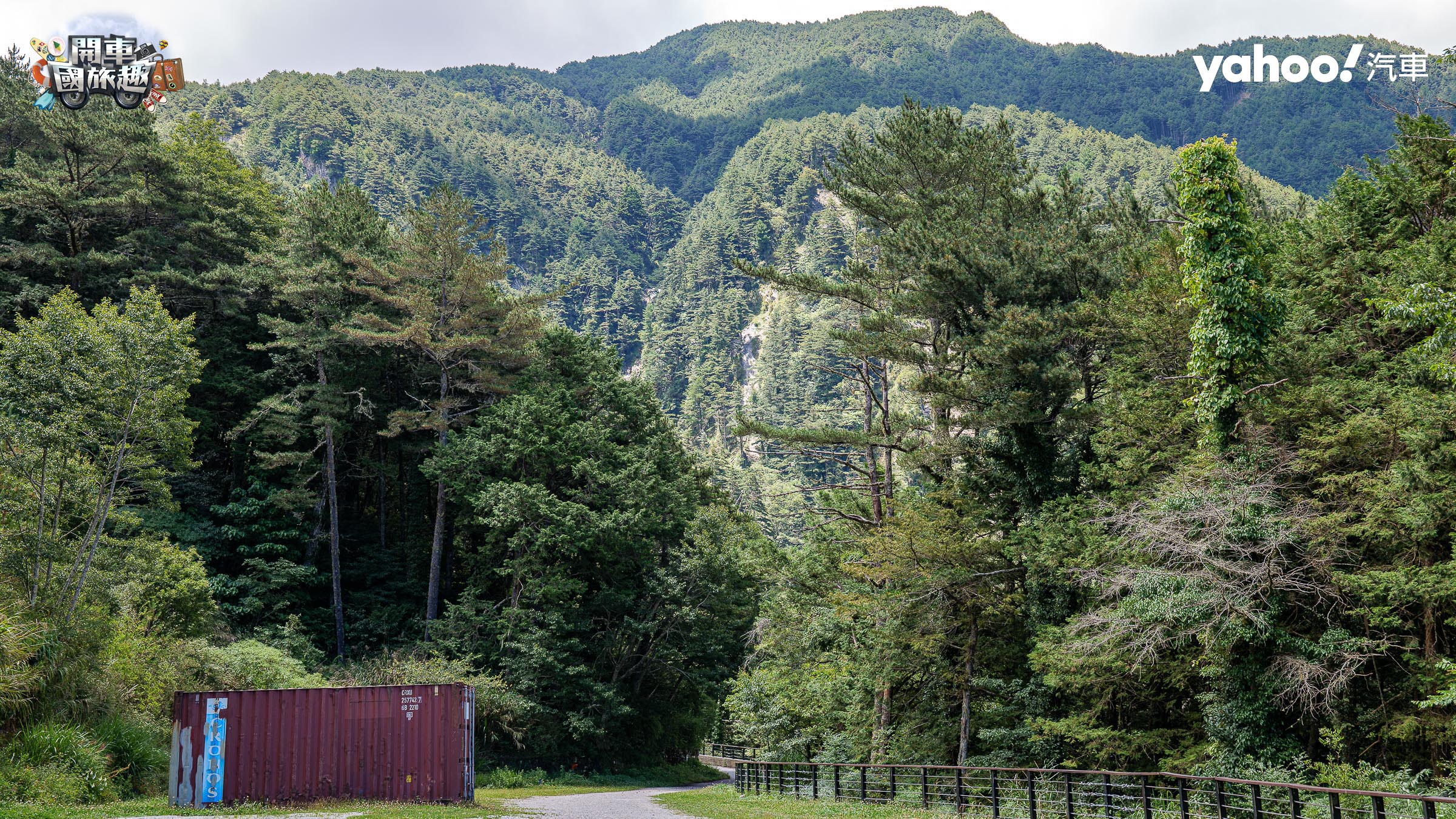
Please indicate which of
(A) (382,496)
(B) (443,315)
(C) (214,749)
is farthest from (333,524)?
(C) (214,749)

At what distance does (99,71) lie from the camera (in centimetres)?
4081

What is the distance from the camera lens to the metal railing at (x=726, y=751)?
53.1 metres

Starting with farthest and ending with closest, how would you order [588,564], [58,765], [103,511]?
1. [588,564]
2. [103,511]
3. [58,765]

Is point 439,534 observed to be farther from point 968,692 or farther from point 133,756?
point 968,692

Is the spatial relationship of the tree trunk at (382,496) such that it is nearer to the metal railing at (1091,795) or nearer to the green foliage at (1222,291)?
the metal railing at (1091,795)

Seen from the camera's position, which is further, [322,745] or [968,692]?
[968,692]

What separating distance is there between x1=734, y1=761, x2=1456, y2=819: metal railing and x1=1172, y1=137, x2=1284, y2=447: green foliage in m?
7.83

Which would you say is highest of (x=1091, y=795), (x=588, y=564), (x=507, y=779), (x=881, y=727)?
(x=588, y=564)

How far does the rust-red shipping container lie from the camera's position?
18906 mm

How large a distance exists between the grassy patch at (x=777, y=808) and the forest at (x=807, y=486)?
439cm

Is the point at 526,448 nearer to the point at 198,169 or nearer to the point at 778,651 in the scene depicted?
the point at 778,651

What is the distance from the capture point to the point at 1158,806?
701 inches

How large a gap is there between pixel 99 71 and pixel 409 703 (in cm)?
3529

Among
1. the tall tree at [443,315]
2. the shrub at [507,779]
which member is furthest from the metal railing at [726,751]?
the tall tree at [443,315]
